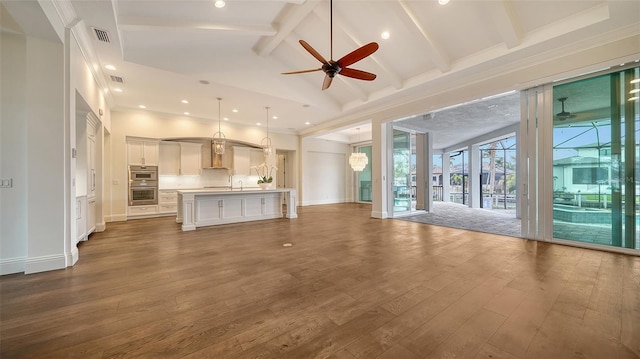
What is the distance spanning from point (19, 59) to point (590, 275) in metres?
7.43

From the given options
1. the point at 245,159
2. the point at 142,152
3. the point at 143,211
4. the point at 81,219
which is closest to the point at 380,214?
the point at 245,159

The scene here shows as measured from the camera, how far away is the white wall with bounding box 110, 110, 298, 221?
21.8ft

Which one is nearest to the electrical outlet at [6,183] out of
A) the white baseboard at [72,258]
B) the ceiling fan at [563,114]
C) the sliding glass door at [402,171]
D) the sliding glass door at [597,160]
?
the white baseboard at [72,258]

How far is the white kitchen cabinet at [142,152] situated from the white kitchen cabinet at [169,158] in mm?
260

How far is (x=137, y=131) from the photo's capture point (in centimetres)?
700

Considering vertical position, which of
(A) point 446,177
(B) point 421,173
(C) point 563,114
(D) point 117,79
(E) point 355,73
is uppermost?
(D) point 117,79

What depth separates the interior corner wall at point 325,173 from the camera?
10.5m

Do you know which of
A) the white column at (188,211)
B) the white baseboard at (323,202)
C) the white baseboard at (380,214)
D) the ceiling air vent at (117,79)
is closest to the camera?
the ceiling air vent at (117,79)

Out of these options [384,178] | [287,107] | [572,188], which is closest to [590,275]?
[572,188]

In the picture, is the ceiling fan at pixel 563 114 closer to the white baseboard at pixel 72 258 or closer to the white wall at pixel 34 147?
the white wall at pixel 34 147

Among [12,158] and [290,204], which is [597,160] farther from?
[12,158]

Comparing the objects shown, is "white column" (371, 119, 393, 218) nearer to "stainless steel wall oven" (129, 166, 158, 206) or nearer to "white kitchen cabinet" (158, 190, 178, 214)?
"white kitchen cabinet" (158, 190, 178, 214)

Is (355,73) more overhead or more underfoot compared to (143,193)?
more overhead

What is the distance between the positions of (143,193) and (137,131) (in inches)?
73.0
